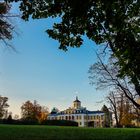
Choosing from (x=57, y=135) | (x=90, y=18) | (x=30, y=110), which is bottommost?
(x=57, y=135)

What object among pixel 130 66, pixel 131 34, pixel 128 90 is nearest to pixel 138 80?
Answer: pixel 130 66

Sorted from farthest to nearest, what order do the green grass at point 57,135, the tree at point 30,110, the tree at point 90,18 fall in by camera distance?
the tree at point 30,110, the green grass at point 57,135, the tree at point 90,18

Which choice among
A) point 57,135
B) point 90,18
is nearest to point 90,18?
point 90,18

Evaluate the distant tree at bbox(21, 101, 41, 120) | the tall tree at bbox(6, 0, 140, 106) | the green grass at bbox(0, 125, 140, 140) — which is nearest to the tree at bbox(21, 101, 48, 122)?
the distant tree at bbox(21, 101, 41, 120)

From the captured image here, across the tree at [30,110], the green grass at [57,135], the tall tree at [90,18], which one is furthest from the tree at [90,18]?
the tree at [30,110]

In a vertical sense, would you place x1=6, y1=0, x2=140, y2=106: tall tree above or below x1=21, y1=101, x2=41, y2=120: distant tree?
below

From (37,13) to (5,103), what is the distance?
140 metres

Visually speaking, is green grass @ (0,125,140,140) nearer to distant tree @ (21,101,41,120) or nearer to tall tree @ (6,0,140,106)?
tall tree @ (6,0,140,106)

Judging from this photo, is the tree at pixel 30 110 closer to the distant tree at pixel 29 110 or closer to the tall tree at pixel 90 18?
the distant tree at pixel 29 110

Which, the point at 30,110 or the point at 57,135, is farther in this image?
the point at 30,110

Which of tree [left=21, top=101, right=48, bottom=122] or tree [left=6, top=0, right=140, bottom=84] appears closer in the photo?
tree [left=6, top=0, right=140, bottom=84]

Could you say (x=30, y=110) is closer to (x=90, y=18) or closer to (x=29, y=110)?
(x=29, y=110)

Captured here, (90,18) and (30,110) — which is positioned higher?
(30,110)

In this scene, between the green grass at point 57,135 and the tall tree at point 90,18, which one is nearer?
the tall tree at point 90,18
